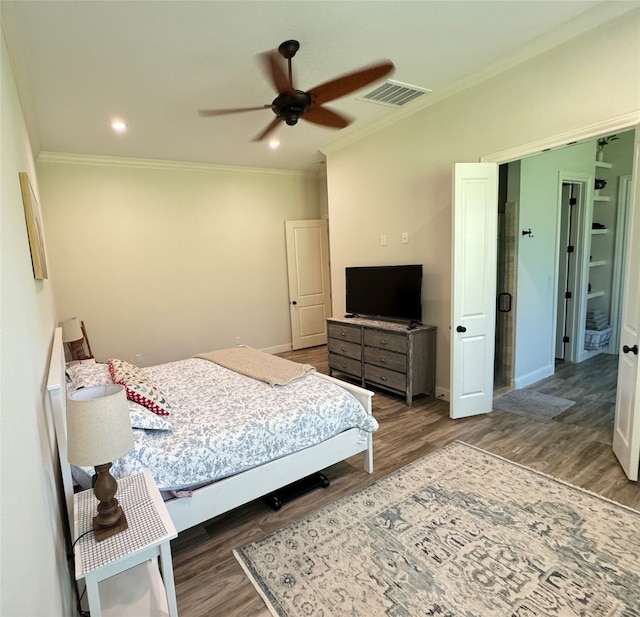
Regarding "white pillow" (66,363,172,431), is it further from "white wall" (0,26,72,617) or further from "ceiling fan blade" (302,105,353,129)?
"ceiling fan blade" (302,105,353,129)

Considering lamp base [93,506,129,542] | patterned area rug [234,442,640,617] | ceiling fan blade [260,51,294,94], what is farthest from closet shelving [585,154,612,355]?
lamp base [93,506,129,542]

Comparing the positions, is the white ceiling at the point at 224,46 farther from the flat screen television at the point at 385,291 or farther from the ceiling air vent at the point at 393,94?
the flat screen television at the point at 385,291

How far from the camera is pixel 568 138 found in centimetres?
269

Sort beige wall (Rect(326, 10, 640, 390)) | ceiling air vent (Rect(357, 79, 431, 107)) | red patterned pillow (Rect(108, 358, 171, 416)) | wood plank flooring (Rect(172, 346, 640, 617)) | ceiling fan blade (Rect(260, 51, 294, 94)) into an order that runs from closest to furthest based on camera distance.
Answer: wood plank flooring (Rect(172, 346, 640, 617)) < ceiling fan blade (Rect(260, 51, 294, 94)) < red patterned pillow (Rect(108, 358, 171, 416)) < beige wall (Rect(326, 10, 640, 390)) < ceiling air vent (Rect(357, 79, 431, 107))

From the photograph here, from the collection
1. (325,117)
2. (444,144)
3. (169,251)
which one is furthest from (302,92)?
(169,251)

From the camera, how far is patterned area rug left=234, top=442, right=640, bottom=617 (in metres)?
1.64

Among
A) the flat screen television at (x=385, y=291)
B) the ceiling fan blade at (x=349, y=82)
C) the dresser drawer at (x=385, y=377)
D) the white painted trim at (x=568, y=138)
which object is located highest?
the ceiling fan blade at (x=349, y=82)

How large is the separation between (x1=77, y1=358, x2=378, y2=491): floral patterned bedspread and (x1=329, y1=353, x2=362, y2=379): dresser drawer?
1.53 m

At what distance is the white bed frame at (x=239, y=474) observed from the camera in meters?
1.69

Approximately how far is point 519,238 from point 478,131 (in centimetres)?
123

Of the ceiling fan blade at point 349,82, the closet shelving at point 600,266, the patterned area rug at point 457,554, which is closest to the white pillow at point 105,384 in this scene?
the patterned area rug at point 457,554

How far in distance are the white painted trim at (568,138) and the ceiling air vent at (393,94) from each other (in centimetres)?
86

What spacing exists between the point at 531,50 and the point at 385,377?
10.1ft

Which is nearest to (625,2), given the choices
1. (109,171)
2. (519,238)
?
(519,238)
